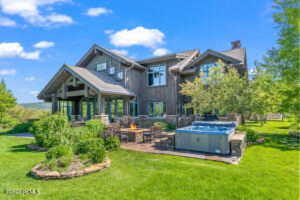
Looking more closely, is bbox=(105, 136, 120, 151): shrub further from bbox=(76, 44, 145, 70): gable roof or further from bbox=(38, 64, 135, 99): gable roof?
bbox=(76, 44, 145, 70): gable roof

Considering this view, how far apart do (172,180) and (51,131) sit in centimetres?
650

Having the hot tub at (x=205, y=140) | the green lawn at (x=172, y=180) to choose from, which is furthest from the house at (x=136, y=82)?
the green lawn at (x=172, y=180)

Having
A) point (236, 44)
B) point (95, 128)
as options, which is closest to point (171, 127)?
point (95, 128)

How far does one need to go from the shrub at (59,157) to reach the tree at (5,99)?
18.1 meters

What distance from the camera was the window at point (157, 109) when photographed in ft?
55.7

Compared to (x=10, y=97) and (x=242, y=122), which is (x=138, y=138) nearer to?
(x=242, y=122)

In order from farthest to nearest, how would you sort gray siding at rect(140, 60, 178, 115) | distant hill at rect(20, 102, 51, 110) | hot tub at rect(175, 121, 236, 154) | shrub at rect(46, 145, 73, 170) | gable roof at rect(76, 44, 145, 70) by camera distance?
1. distant hill at rect(20, 102, 51, 110)
2. gray siding at rect(140, 60, 178, 115)
3. gable roof at rect(76, 44, 145, 70)
4. hot tub at rect(175, 121, 236, 154)
5. shrub at rect(46, 145, 73, 170)

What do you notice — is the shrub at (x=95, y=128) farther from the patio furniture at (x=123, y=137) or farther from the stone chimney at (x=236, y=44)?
the stone chimney at (x=236, y=44)

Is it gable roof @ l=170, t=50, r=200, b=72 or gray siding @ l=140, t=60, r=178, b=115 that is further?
gray siding @ l=140, t=60, r=178, b=115

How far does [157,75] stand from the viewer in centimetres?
1745

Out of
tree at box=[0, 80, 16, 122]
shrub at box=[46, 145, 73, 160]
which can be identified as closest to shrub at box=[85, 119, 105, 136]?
shrub at box=[46, 145, 73, 160]

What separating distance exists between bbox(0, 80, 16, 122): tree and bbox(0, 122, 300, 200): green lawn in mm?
17031

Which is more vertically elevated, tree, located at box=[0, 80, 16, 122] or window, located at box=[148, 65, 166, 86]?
window, located at box=[148, 65, 166, 86]

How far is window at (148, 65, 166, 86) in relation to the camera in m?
17.1
